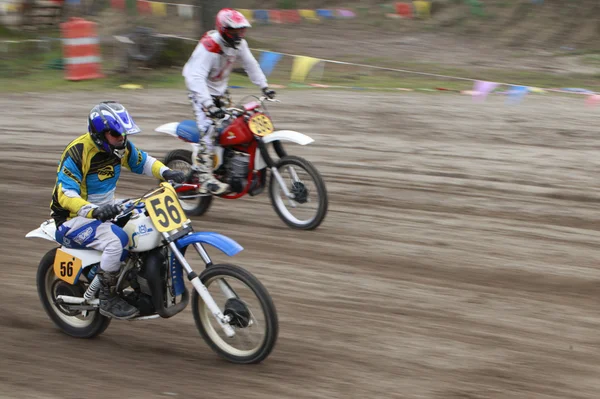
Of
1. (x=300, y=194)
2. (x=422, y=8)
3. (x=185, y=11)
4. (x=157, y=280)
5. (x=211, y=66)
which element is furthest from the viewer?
(x=185, y=11)

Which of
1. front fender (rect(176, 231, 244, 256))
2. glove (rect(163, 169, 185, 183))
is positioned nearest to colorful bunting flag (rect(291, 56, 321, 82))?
glove (rect(163, 169, 185, 183))

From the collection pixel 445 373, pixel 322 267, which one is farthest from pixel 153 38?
pixel 445 373

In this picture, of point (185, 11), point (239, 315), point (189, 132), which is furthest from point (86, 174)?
point (185, 11)

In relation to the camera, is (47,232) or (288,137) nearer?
(47,232)

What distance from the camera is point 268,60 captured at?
56.9 feet

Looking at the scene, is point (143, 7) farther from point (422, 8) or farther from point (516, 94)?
point (516, 94)

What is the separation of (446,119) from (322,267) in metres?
6.36

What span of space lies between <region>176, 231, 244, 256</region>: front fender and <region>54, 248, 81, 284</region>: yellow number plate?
92 cm

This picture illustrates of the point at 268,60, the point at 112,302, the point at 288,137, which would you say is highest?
the point at 288,137

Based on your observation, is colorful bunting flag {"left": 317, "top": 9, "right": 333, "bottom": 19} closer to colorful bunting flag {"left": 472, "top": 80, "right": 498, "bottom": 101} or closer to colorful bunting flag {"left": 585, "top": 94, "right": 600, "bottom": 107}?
colorful bunting flag {"left": 472, "top": 80, "right": 498, "bottom": 101}

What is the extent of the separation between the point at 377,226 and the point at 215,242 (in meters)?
3.64

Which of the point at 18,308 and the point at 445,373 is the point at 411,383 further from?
the point at 18,308

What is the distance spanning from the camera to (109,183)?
5684 mm

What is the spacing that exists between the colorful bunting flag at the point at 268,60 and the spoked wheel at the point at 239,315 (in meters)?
12.4
